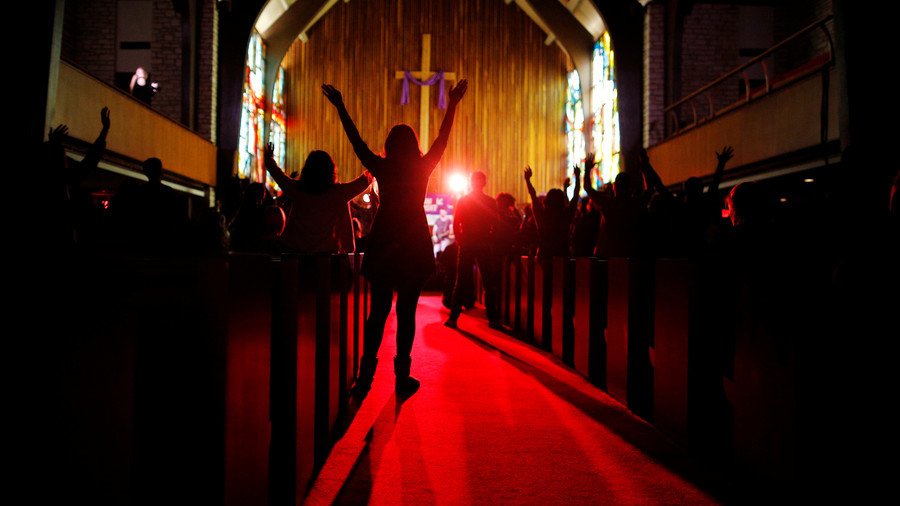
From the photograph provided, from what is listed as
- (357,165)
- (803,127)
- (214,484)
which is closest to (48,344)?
(214,484)

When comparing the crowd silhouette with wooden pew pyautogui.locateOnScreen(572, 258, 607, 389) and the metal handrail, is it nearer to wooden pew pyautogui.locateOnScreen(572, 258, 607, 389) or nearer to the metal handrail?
wooden pew pyautogui.locateOnScreen(572, 258, 607, 389)

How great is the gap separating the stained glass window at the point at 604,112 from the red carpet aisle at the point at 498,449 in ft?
32.1

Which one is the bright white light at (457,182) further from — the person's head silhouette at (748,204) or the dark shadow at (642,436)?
the person's head silhouette at (748,204)

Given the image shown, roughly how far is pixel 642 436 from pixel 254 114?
44.6 ft

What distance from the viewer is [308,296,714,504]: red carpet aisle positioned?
2.18 m

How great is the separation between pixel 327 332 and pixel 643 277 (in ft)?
5.27

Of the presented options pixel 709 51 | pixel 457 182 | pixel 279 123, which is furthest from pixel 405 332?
pixel 279 123

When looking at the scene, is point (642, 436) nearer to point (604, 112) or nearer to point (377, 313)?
point (377, 313)

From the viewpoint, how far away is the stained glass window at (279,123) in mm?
16028

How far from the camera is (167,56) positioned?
38.2 feet

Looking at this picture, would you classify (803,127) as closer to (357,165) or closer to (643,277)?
(643,277)

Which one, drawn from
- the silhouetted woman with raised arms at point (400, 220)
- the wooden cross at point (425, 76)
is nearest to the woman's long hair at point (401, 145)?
the silhouetted woman with raised arms at point (400, 220)

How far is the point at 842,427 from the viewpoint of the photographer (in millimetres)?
1711

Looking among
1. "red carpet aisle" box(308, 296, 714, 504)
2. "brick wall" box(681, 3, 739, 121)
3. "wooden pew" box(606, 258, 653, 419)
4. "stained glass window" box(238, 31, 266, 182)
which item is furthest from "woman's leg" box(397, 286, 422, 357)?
"stained glass window" box(238, 31, 266, 182)
